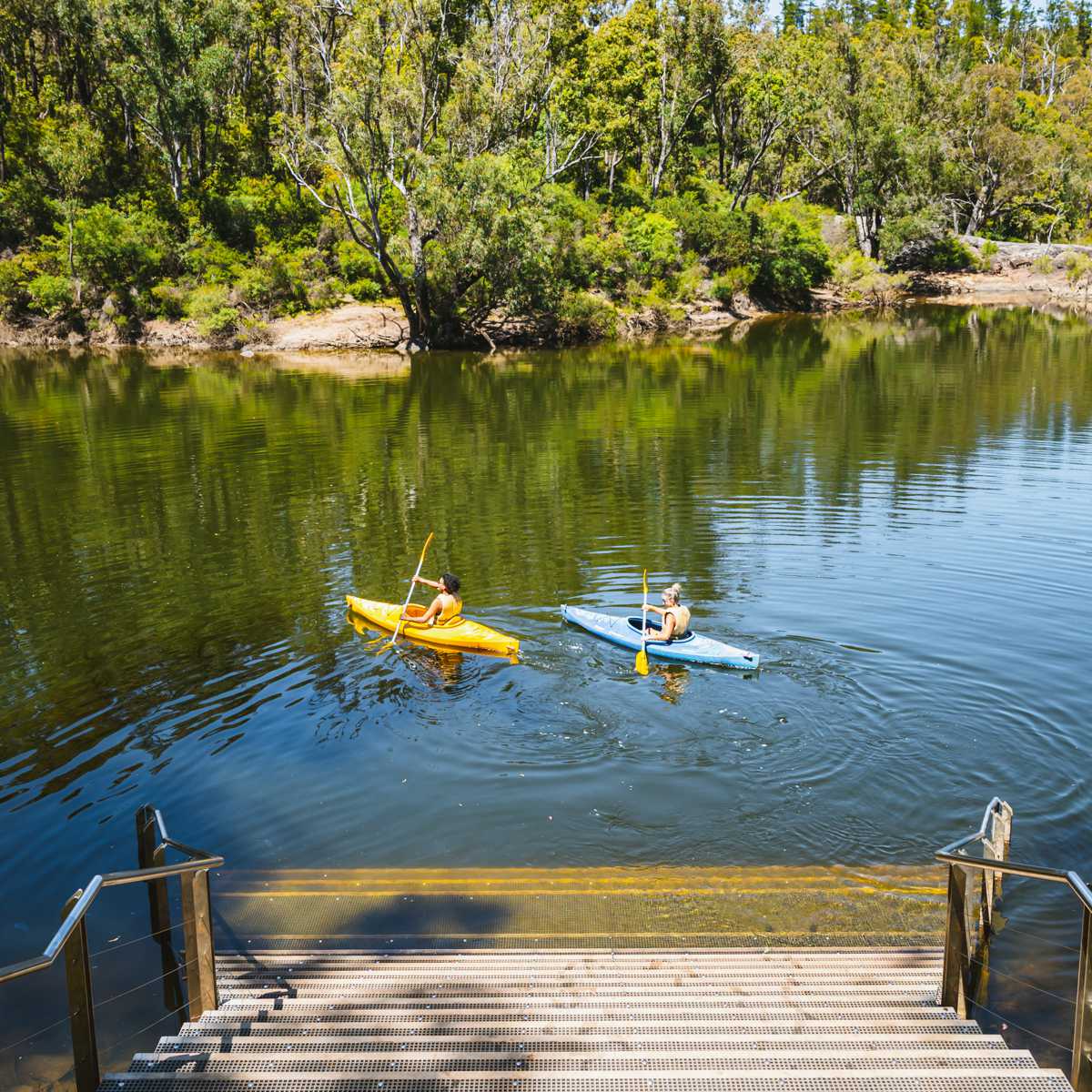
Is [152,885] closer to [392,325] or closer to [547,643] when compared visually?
[547,643]

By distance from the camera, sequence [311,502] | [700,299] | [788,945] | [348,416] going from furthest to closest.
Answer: [700,299], [348,416], [311,502], [788,945]

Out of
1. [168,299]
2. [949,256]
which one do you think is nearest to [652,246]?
[168,299]

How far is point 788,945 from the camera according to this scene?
8.34m

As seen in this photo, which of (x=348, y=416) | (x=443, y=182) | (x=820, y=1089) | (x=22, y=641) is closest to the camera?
(x=820, y=1089)

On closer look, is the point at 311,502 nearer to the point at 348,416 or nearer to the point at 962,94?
the point at 348,416

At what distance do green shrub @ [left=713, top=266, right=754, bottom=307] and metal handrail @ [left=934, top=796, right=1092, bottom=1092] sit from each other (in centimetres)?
6306

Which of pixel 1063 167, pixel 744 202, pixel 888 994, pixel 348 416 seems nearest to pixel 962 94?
pixel 1063 167

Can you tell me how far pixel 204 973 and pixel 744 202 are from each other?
75090 mm

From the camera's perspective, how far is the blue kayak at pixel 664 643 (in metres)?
13.9

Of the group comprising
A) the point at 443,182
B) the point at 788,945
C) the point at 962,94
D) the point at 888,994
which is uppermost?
the point at 962,94

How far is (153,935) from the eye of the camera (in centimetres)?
852

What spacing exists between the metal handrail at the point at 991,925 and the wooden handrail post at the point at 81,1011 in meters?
4.81

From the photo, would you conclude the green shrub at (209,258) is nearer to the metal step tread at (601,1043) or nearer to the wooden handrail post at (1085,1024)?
the metal step tread at (601,1043)

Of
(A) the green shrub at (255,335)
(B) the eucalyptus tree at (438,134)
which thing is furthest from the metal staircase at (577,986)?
(A) the green shrub at (255,335)
